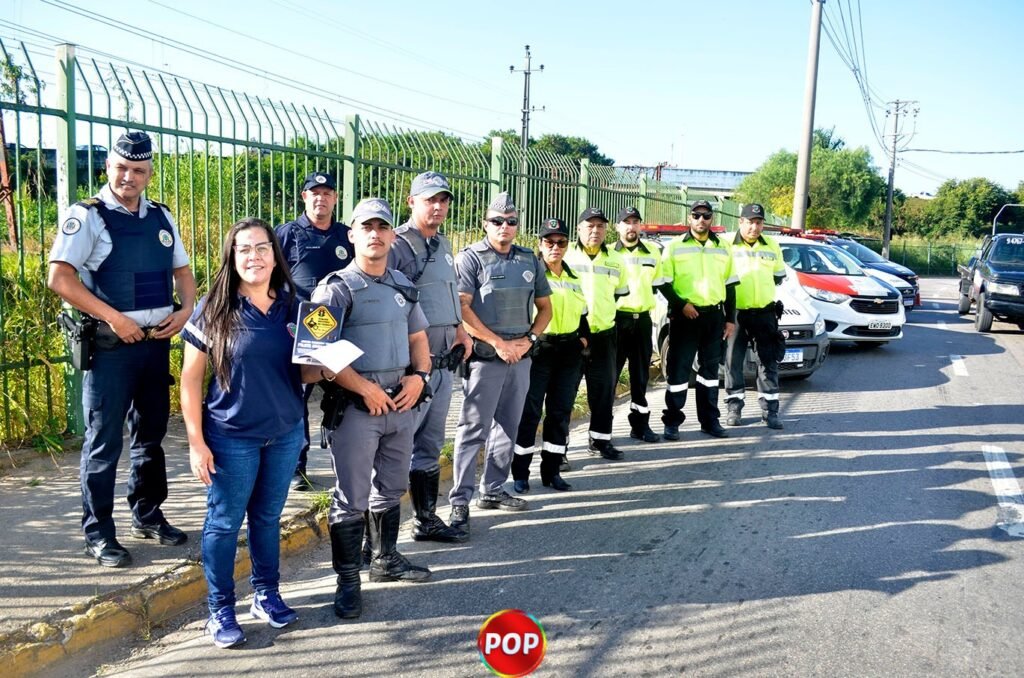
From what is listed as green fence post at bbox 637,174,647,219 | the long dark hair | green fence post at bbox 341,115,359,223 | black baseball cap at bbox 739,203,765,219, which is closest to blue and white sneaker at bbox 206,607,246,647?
the long dark hair

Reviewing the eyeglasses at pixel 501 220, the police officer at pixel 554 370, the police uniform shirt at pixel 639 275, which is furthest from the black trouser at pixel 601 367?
the eyeglasses at pixel 501 220

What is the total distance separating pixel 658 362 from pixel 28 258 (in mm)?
7415

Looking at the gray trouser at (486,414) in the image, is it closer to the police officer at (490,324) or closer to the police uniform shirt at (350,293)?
the police officer at (490,324)

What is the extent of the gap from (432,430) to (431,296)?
0.77 meters

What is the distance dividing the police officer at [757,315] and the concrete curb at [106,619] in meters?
5.08

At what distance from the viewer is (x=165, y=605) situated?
13.2 feet

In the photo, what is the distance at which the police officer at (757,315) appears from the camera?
26.2 ft

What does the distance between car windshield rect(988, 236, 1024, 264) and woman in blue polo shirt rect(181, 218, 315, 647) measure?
16473mm

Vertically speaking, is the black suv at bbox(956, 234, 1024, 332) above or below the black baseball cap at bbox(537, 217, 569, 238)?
below

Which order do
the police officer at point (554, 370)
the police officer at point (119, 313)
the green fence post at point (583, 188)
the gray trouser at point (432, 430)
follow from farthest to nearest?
the green fence post at point (583, 188), the police officer at point (554, 370), the gray trouser at point (432, 430), the police officer at point (119, 313)

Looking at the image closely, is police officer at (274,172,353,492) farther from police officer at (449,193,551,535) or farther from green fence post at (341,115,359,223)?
green fence post at (341,115,359,223)

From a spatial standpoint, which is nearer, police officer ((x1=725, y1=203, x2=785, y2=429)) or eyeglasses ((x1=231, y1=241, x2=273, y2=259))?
eyeglasses ((x1=231, y1=241, x2=273, y2=259))

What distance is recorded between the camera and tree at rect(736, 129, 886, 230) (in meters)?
56.8

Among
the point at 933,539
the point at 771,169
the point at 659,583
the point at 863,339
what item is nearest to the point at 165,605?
the point at 659,583
